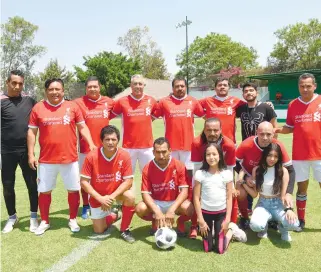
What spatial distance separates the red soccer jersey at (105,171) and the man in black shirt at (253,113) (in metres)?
Answer: 1.93

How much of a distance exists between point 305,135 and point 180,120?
183 cm

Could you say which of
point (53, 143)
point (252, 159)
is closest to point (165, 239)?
point (252, 159)

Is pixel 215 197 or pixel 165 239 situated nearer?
pixel 165 239

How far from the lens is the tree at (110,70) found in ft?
131

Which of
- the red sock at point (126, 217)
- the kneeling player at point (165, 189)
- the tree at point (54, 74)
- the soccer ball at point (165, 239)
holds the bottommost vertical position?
the soccer ball at point (165, 239)

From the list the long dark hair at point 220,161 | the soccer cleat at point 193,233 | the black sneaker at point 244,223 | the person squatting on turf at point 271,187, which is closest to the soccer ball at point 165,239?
the soccer cleat at point 193,233

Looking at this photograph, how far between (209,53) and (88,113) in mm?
50118

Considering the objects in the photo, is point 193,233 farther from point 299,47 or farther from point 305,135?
point 299,47

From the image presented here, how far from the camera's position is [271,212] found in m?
4.26

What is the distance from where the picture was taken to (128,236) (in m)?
4.21

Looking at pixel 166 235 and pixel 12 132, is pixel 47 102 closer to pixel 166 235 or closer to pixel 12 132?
pixel 12 132

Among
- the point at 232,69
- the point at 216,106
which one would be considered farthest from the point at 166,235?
the point at 232,69

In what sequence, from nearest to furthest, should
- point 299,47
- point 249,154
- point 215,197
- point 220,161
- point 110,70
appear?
1. point 215,197
2. point 220,161
3. point 249,154
4. point 110,70
5. point 299,47

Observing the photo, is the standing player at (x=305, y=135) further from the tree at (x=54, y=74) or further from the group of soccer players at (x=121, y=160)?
the tree at (x=54, y=74)
